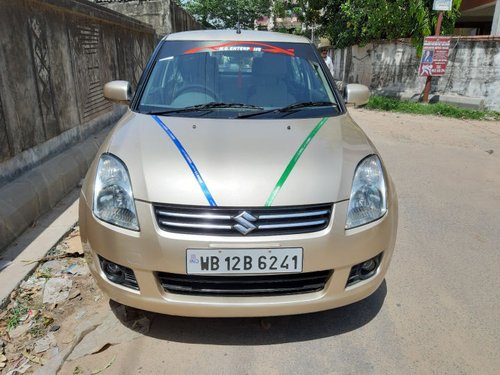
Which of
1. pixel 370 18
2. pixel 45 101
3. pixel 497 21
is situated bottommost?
pixel 45 101

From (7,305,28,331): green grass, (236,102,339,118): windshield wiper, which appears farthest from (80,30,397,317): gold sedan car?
(7,305,28,331): green grass

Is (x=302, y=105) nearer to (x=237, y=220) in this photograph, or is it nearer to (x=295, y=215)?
(x=295, y=215)

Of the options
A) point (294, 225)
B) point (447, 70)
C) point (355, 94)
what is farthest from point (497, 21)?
point (294, 225)

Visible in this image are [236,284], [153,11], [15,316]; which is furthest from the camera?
[153,11]

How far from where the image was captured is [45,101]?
443 cm

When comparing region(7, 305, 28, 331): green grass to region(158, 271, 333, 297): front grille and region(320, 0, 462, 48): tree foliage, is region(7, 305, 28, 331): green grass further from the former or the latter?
region(320, 0, 462, 48): tree foliage

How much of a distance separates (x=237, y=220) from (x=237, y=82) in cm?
150

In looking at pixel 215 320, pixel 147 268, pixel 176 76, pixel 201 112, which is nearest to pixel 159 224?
pixel 147 268

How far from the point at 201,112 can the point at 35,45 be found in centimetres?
245

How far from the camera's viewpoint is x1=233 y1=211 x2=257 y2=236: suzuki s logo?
201cm

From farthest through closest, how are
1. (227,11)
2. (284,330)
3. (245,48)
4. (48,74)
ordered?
(227,11), (48,74), (245,48), (284,330)

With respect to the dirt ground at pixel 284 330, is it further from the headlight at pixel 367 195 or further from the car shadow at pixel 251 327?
the headlight at pixel 367 195

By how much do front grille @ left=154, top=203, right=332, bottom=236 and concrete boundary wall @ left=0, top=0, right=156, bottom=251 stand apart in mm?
1883

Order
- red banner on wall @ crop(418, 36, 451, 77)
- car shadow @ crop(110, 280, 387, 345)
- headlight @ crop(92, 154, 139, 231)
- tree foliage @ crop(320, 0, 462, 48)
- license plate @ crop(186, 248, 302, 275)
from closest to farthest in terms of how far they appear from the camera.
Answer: license plate @ crop(186, 248, 302, 275), headlight @ crop(92, 154, 139, 231), car shadow @ crop(110, 280, 387, 345), red banner on wall @ crop(418, 36, 451, 77), tree foliage @ crop(320, 0, 462, 48)
